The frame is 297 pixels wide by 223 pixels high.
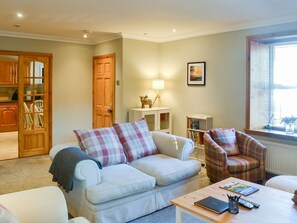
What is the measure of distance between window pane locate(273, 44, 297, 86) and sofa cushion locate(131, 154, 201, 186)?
7.16 feet

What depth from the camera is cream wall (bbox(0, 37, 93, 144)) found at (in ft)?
19.2

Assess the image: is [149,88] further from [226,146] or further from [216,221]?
[216,221]

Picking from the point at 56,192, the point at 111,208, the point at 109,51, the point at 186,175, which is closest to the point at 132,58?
the point at 109,51

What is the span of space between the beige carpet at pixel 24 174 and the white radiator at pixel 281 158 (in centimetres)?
334

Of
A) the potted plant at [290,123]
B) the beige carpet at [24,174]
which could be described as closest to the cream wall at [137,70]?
the beige carpet at [24,174]

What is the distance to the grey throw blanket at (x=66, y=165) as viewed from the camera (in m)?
2.73

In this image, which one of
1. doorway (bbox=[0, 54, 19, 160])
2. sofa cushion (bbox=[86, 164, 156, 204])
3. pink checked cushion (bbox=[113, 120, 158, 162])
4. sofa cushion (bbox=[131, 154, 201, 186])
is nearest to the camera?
sofa cushion (bbox=[86, 164, 156, 204])

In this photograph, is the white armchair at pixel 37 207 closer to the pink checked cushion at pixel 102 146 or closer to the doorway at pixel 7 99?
the pink checked cushion at pixel 102 146

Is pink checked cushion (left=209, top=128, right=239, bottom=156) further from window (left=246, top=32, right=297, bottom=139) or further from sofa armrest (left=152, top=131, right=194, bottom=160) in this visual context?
sofa armrest (left=152, top=131, right=194, bottom=160)

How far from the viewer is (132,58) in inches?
217

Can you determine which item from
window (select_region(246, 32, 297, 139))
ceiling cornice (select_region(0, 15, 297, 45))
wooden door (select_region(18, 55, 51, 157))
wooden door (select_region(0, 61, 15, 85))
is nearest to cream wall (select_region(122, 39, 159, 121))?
ceiling cornice (select_region(0, 15, 297, 45))

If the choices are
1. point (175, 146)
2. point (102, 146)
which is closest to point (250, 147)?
point (175, 146)

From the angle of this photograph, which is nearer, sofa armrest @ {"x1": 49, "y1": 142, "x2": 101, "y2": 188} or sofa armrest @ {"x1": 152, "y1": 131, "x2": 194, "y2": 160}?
sofa armrest @ {"x1": 49, "y1": 142, "x2": 101, "y2": 188}

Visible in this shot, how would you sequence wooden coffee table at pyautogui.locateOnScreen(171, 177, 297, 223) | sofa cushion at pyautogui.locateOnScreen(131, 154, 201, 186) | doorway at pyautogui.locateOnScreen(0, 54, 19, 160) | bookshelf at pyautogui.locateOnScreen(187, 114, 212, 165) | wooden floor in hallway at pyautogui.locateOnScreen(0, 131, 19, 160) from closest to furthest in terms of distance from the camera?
wooden coffee table at pyautogui.locateOnScreen(171, 177, 297, 223), sofa cushion at pyautogui.locateOnScreen(131, 154, 201, 186), bookshelf at pyautogui.locateOnScreen(187, 114, 212, 165), wooden floor in hallway at pyautogui.locateOnScreen(0, 131, 19, 160), doorway at pyautogui.locateOnScreen(0, 54, 19, 160)
